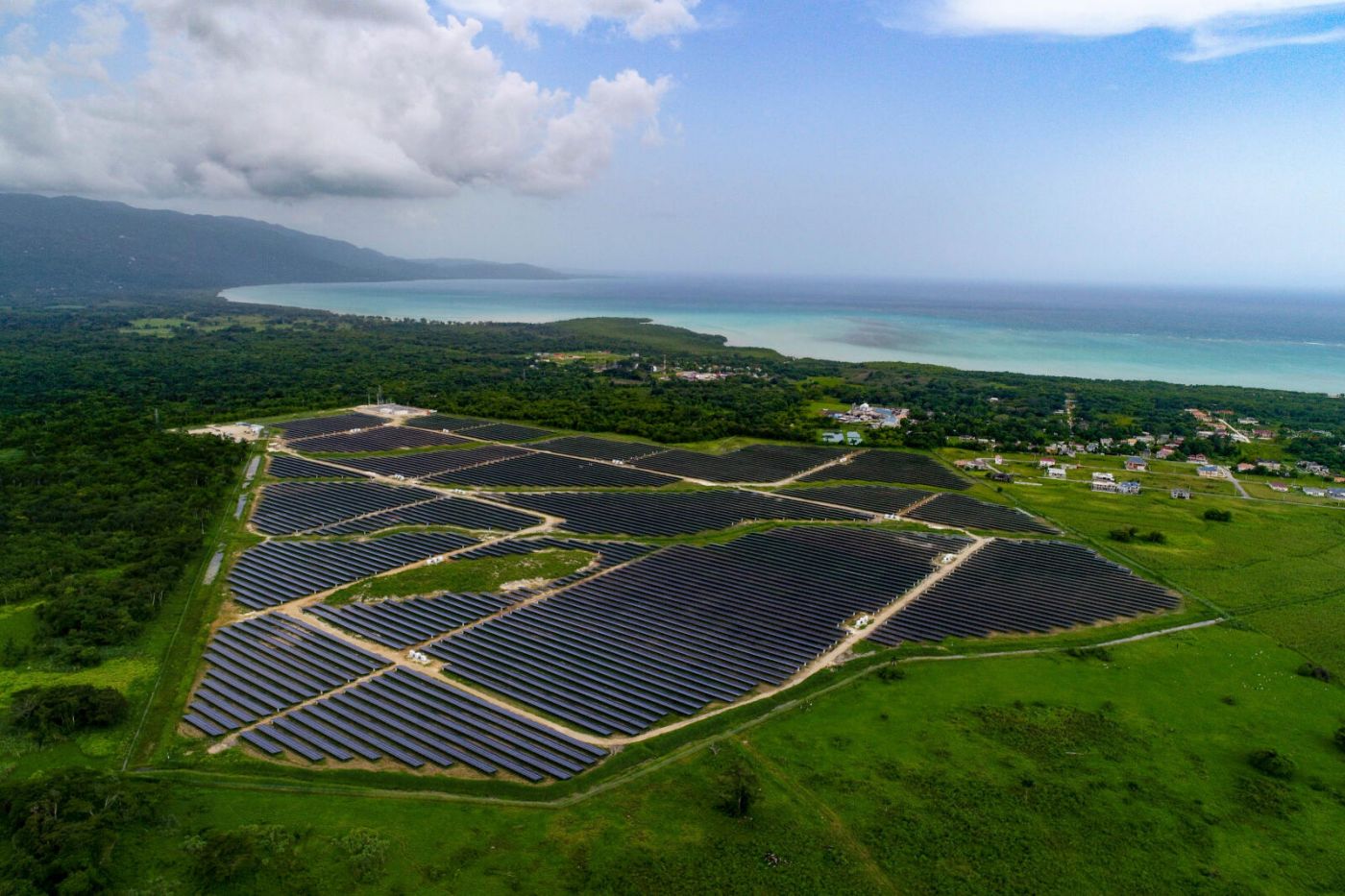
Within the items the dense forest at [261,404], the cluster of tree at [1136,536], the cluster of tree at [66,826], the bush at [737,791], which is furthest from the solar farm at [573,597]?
the dense forest at [261,404]

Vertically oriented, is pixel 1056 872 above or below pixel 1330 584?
below

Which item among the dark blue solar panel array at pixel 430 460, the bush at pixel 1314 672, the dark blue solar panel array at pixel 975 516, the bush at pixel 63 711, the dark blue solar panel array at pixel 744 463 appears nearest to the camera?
the bush at pixel 63 711

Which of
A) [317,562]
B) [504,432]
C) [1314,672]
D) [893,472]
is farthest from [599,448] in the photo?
[1314,672]

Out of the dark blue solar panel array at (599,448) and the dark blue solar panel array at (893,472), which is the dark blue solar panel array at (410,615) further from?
the dark blue solar panel array at (893,472)

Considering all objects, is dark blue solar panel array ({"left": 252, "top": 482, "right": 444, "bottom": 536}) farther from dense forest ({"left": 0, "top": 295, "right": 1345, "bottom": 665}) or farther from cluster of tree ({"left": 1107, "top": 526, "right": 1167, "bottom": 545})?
cluster of tree ({"left": 1107, "top": 526, "right": 1167, "bottom": 545})

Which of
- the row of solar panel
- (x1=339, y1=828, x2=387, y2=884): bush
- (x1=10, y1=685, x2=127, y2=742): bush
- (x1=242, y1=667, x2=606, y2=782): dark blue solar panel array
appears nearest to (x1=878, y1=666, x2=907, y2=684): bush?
(x1=242, y1=667, x2=606, y2=782): dark blue solar panel array

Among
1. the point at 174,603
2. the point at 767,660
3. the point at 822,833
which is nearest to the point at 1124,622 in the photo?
the point at 767,660

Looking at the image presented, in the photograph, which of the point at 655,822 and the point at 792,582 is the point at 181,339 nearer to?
the point at 792,582
